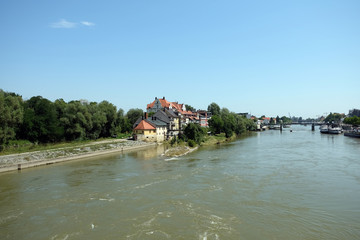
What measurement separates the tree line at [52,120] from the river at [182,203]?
12.7 m

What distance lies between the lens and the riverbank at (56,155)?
28502 mm

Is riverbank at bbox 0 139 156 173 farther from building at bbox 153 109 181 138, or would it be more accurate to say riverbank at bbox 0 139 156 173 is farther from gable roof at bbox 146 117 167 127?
building at bbox 153 109 181 138

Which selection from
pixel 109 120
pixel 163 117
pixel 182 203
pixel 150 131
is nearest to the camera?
pixel 182 203

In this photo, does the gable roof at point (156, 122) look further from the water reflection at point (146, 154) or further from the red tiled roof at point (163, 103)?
the red tiled roof at point (163, 103)

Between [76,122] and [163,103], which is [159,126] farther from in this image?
[163,103]

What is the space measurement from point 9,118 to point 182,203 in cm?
2988

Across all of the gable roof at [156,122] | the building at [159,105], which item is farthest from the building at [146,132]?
the building at [159,105]

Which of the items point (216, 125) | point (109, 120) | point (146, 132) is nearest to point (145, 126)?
point (146, 132)

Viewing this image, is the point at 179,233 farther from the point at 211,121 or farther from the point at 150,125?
the point at 211,121

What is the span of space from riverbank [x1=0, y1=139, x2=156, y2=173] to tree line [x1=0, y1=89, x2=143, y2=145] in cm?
571

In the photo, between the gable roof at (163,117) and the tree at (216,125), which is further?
the tree at (216,125)

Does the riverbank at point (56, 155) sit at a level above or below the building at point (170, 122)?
below

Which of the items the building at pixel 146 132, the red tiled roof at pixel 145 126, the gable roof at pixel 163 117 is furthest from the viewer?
the gable roof at pixel 163 117

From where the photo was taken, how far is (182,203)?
16.8 m
